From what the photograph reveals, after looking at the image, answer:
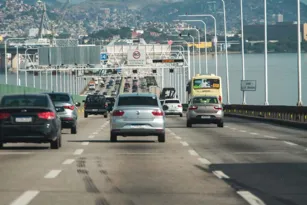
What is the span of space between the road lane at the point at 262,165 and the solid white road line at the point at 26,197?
3179 mm

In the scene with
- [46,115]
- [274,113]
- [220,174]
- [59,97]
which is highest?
[59,97]

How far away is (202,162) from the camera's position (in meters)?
23.2

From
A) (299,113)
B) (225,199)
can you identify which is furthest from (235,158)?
(299,113)

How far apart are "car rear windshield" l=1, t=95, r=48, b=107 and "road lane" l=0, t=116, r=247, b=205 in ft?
4.73

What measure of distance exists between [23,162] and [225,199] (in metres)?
8.33

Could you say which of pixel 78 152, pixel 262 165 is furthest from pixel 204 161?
pixel 78 152

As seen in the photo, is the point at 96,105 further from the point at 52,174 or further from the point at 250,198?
the point at 250,198

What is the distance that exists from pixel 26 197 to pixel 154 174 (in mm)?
4565

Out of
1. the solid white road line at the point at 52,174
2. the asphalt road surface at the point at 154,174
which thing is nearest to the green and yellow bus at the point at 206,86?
the asphalt road surface at the point at 154,174

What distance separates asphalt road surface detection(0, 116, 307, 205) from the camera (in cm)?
1591

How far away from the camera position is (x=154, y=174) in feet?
65.8

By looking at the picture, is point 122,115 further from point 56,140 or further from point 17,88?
point 17,88

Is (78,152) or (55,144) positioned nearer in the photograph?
(78,152)

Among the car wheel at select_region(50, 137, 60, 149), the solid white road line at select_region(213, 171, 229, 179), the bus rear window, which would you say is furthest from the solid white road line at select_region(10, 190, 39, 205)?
the bus rear window
